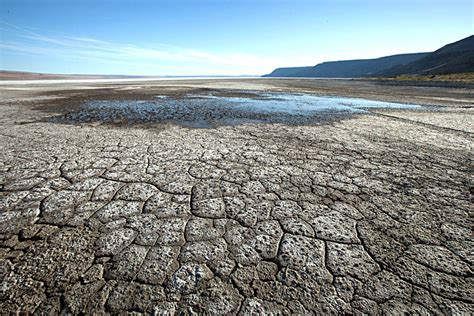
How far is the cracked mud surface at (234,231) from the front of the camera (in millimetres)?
1471

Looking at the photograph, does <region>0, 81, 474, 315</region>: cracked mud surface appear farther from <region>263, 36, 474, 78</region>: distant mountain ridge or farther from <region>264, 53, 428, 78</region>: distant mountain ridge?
<region>264, 53, 428, 78</region>: distant mountain ridge

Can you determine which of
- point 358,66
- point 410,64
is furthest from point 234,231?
point 358,66

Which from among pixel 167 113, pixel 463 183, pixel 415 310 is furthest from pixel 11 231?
pixel 167 113

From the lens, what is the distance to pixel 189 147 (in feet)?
14.6

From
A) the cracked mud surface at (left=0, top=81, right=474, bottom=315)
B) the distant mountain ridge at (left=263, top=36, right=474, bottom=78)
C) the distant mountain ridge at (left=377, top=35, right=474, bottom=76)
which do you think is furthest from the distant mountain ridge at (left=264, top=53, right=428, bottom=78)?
the cracked mud surface at (left=0, top=81, right=474, bottom=315)

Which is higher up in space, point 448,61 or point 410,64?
point 410,64

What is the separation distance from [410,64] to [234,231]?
106 m

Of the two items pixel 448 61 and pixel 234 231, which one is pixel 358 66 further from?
pixel 234 231

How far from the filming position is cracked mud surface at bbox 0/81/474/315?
57.9 inches

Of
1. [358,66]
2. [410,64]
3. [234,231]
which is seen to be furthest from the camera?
[358,66]

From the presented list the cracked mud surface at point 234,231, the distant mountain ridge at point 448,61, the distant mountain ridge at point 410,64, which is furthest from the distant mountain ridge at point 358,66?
the cracked mud surface at point 234,231

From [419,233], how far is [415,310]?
0.92m

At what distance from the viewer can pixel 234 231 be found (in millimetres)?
2088

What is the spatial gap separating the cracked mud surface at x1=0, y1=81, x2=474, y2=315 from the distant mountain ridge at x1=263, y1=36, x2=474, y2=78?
66536 mm
